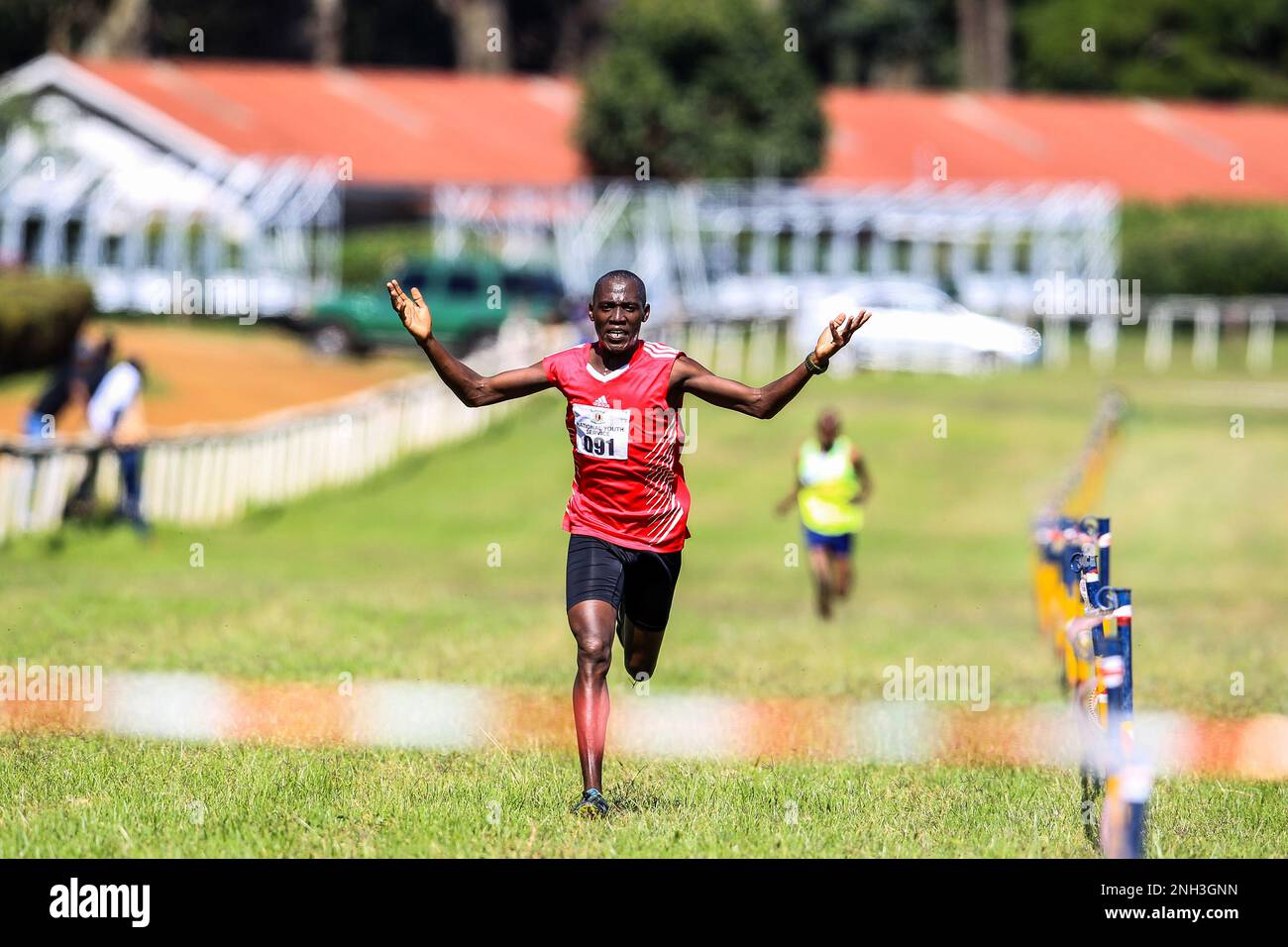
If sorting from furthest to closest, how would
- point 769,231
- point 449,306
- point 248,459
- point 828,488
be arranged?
point 769,231
point 449,306
point 248,459
point 828,488

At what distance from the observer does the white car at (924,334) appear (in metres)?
41.9

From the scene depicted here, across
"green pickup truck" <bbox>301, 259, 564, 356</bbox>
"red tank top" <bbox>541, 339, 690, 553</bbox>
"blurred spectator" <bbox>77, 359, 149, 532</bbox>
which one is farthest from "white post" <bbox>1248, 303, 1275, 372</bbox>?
"red tank top" <bbox>541, 339, 690, 553</bbox>

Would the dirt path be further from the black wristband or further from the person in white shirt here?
the black wristband

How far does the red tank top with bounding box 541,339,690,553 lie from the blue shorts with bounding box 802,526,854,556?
8.20 m

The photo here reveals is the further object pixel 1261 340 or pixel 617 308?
pixel 1261 340

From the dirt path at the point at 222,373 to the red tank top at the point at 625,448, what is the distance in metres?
20.6

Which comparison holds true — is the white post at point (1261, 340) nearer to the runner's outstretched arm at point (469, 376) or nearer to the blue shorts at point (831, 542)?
the blue shorts at point (831, 542)

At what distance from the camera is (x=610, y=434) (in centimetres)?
816

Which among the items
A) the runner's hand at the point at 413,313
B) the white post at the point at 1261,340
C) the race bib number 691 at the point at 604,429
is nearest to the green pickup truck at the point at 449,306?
the white post at the point at 1261,340

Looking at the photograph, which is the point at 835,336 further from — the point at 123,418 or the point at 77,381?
the point at 77,381

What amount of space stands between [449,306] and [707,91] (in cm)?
1506

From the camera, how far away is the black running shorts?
8188mm

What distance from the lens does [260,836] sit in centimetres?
737

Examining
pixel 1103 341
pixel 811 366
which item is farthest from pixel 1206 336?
pixel 811 366
